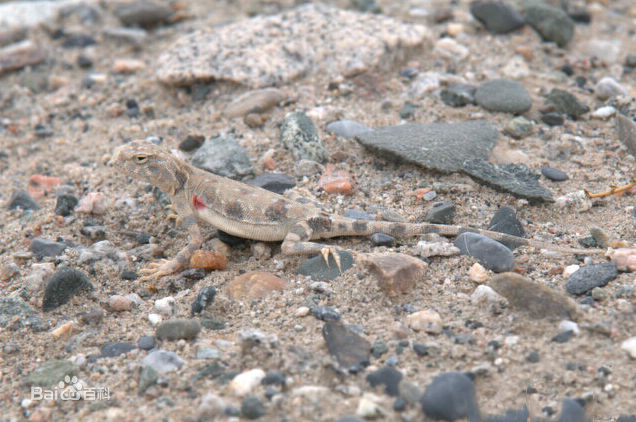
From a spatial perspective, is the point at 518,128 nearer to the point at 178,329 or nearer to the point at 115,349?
the point at 178,329

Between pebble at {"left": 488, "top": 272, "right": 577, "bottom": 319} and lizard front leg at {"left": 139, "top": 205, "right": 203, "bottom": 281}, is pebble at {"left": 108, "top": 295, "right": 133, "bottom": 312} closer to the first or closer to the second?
lizard front leg at {"left": 139, "top": 205, "right": 203, "bottom": 281}

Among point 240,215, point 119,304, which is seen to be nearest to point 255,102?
point 240,215

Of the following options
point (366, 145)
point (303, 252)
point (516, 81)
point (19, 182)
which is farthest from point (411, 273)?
point (19, 182)

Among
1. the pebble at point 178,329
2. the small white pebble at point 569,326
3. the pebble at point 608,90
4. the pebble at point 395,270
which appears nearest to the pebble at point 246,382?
the pebble at point 178,329

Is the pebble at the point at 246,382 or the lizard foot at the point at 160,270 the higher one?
the pebble at the point at 246,382

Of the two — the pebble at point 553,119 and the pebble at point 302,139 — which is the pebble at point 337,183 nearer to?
the pebble at point 302,139

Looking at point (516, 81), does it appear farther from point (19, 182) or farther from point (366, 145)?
point (19, 182)
